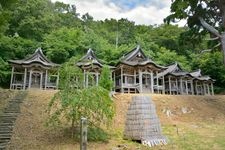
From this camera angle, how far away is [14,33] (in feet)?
131

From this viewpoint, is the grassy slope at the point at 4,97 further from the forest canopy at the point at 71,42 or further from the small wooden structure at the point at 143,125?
the forest canopy at the point at 71,42

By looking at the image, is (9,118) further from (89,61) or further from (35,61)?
(35,61)

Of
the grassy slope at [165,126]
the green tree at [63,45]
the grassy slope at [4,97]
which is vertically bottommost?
the grassy slope at [165,126]

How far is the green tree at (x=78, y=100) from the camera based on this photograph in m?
11.5

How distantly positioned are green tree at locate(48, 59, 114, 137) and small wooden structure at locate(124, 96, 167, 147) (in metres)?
1.38

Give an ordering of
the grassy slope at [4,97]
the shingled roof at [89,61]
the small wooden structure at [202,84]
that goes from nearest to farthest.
A: 1. the grassy slope at [4,97]
2. the shingled roof at [89,61]
3. the small wooden structure at [202,84]

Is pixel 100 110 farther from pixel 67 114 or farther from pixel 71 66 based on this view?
pixel 71 66

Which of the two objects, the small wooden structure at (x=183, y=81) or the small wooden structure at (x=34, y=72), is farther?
the small wooden structure at (x=183, y=81)

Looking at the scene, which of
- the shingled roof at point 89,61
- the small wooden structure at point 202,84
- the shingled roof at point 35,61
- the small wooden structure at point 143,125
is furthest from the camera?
the small wooden structure at point 202,84

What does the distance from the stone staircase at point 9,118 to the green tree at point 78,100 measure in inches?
88.1

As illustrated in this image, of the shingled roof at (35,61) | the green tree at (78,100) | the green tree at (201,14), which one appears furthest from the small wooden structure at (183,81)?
the green tree at (78,100)

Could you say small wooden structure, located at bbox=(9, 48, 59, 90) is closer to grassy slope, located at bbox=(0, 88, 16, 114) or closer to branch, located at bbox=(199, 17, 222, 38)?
grassy slope, located at bbox=(0, 88, 16, 114)

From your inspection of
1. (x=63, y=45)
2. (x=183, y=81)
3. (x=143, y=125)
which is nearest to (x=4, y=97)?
(x=143, y=125)

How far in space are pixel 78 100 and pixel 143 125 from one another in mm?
3445
